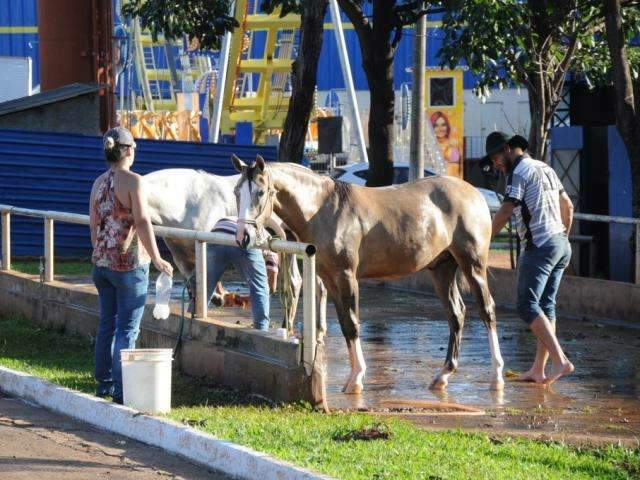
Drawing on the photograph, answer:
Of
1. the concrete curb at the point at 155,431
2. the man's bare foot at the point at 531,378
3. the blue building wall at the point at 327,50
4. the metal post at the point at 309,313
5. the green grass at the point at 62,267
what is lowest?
the green grass at the point at 62,267

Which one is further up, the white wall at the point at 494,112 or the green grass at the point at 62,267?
the white wall at the point at 494,112

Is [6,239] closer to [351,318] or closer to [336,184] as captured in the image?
[336,184]

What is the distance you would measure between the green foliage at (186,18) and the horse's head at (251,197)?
1119 cm

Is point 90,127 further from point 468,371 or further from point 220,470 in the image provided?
point 220,470

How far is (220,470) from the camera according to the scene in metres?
7.94

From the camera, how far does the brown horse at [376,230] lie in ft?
33.7

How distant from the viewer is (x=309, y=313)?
9.38 m

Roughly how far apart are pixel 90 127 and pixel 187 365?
14.3 metres

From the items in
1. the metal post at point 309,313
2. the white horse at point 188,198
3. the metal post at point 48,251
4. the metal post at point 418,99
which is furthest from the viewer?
the metal post at point 418,99

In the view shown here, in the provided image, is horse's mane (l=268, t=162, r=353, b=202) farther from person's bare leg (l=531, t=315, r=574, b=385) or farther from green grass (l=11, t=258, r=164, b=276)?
green grass (l=11, t=258, r=164, b=276)

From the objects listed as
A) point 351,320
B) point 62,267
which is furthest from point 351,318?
point 62,267

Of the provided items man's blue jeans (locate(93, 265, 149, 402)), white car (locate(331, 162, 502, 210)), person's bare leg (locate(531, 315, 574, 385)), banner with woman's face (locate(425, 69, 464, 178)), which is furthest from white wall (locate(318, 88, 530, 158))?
man's blue jeans (locate(93, 265, 149, 402))

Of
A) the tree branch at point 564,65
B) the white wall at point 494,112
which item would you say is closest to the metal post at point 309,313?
the tree branch at point 564,65

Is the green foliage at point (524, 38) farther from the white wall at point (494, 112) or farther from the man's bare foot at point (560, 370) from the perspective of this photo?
the white wall at point (494, 112)
